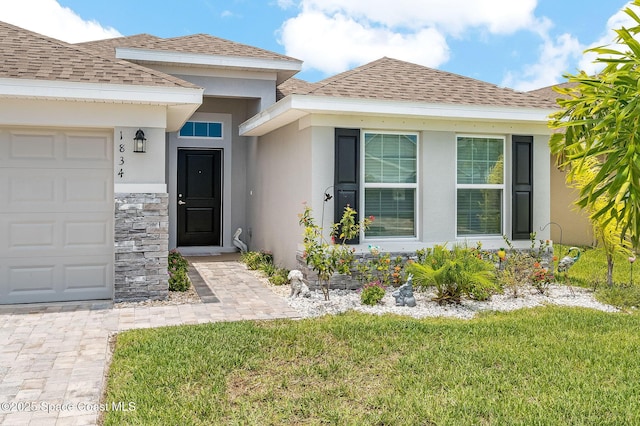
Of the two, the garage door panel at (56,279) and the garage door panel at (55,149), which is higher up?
the garage door panel at (55,149)

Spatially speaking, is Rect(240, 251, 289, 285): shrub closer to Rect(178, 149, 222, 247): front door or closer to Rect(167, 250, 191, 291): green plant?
Rect(167, 250, 191, 291): green plant

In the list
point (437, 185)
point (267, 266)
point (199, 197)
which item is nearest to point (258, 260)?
point (267, 266)

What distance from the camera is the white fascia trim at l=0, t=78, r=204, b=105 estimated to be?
6.69m

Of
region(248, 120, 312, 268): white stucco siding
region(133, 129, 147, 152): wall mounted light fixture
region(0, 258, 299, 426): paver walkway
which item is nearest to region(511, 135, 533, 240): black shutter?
region(248, 120, 312, 268): white stucco siding

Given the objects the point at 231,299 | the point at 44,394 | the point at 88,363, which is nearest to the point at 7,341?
the point at 88,363

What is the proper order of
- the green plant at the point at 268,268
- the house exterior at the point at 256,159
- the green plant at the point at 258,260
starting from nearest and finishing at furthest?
the house exterior at the point at 256,159, the green plant at the point at 268,268, the green plant at the point at 258,260

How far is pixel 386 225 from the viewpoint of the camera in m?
8.74

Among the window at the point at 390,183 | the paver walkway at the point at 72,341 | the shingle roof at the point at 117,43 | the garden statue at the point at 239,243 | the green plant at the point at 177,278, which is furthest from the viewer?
the garden statue at the point at 239,243

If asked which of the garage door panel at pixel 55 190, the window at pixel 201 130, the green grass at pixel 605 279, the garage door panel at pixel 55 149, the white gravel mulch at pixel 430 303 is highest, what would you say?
the window at pixel 201 130

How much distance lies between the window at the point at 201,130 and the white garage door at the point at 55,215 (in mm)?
5142

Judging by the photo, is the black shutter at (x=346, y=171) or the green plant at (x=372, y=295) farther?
the black shutter at (x=346, y=171)

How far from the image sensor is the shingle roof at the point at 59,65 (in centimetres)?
691

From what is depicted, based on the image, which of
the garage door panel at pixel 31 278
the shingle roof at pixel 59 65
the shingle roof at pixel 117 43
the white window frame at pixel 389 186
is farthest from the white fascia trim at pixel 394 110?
the shingle roof at pixel 117 43

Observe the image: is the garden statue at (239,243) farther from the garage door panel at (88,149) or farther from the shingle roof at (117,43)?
the garage door panel at (88,149)
